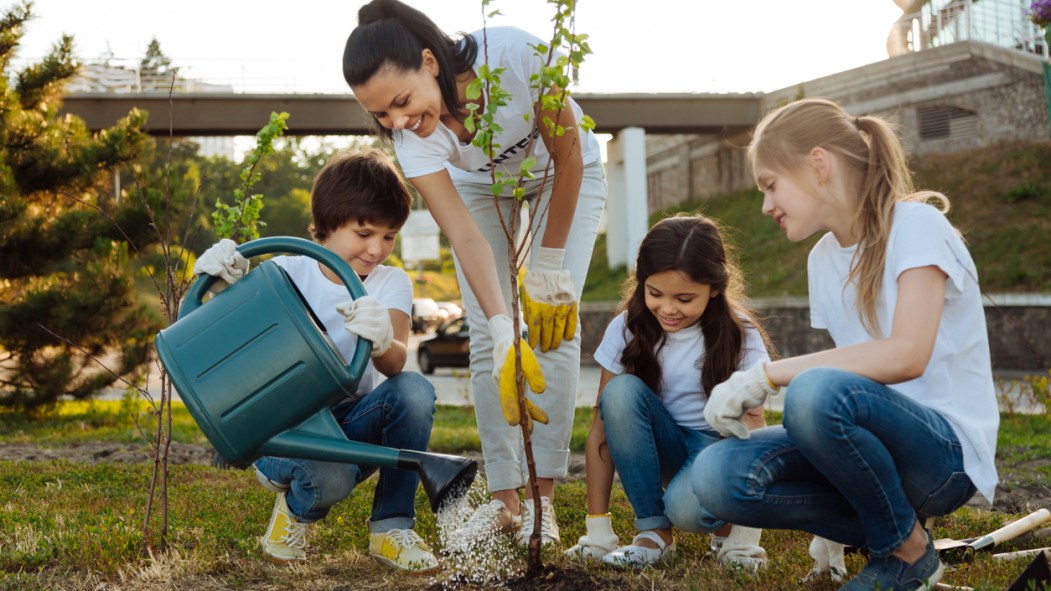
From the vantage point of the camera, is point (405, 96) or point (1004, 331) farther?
point (1004, 331)

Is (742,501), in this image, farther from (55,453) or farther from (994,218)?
(994,218)

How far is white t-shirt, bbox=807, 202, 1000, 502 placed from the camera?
6.04ft

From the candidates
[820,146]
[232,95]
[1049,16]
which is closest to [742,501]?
[820,146]

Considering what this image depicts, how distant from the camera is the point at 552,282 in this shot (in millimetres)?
2447

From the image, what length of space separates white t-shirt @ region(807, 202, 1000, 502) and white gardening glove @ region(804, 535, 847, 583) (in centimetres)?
38

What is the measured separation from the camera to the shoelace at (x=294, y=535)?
2.41 meters

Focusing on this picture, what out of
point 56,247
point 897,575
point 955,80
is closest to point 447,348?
point 56,247

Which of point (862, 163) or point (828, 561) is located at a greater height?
point (862, 163)

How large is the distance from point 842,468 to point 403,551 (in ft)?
3.53

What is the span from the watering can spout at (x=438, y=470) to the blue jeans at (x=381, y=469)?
1.37 feet

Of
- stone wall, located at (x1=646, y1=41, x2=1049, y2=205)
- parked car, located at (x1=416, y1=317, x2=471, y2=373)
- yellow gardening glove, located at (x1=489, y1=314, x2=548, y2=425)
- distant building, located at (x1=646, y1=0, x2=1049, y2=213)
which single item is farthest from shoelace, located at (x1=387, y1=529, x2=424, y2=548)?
distant building, located at (x1=646, y1=0, x2=1049, y2=213)

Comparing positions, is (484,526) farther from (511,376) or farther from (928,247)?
(928,247)

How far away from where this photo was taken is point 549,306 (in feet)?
7.99

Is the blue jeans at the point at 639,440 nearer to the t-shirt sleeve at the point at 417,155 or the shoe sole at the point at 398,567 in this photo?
the shoe sole at the point at 398,567
